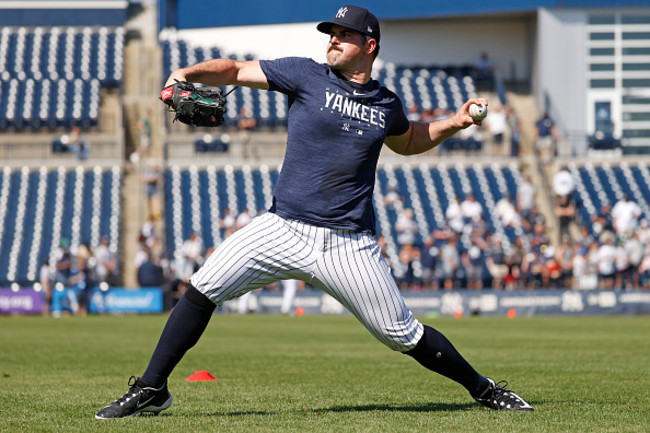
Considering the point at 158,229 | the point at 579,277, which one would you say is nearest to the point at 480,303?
the point at 579,277

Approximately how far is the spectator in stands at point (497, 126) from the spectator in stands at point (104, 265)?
42.4ft

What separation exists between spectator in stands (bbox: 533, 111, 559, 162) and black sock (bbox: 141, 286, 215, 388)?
27505mm

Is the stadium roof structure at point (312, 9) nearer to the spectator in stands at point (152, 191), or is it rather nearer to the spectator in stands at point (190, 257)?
the spectator in stands at point (152, 191)

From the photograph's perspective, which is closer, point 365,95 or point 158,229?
point 365,95

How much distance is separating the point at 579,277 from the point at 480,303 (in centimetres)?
304

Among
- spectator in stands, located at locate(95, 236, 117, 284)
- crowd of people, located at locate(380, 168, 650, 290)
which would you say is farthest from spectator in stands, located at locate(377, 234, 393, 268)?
spectator in stands, located at locate(95, 236, 117, 284)

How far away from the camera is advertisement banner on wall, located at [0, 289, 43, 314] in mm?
25247

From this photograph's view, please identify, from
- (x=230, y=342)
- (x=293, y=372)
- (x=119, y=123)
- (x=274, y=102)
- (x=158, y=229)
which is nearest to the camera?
(x=293, y=372)

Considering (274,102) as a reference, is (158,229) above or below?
below

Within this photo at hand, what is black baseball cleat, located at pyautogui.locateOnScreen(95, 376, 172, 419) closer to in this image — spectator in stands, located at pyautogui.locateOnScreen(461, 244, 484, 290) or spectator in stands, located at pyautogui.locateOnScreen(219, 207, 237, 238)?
spectator in stands, located at pyautogui.locateOnScreen(219, 207, 237, 238)

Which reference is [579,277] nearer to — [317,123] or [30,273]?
[30,273]

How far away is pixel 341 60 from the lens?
20.6 ft

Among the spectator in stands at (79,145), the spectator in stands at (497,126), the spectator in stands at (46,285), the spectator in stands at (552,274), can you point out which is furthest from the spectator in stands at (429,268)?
the spectator in stands at (79,145)

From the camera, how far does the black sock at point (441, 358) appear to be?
6410mm
